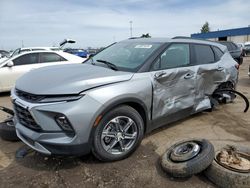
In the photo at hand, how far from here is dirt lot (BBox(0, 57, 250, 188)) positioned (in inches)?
114

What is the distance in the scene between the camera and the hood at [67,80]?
113 inches

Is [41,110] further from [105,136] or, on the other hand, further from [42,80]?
[105,136]

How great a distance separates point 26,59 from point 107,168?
6.24m

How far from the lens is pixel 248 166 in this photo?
2.83 metres

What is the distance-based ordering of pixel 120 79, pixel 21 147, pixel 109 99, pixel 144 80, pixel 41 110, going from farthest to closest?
pixel 21 147 < pixel 144 80 < pixel 120 79 < pixel 109 99 < pixel 41 110

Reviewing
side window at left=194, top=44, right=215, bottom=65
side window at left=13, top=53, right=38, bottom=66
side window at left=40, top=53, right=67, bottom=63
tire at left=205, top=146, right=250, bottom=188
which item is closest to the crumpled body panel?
side window at left=194, top=44, right=215, bottom=65

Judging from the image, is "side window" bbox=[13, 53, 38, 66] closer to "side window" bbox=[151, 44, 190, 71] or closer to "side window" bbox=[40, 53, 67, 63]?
"side window" bbox=[40, 53, 67, 63]

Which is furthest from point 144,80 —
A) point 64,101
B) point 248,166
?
point 248,166

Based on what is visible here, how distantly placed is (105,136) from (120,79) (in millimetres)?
758

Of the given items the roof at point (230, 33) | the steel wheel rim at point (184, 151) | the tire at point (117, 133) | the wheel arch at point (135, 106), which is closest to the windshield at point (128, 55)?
the wheel arch at point (135, 106)

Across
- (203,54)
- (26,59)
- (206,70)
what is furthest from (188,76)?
(26,59)

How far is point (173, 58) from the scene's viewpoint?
13.4ft

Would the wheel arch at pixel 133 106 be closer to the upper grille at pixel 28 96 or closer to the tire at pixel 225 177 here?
the upper grille at pixel 28 96

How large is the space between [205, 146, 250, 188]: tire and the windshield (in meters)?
1.63
